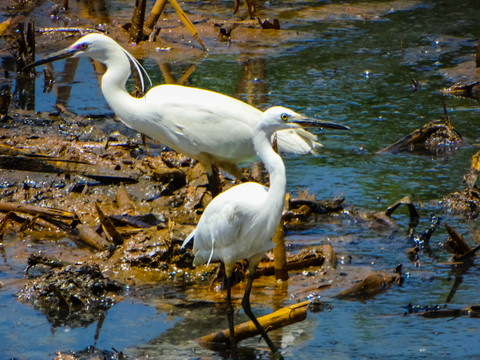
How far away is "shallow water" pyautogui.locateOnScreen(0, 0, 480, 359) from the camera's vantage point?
4.88m

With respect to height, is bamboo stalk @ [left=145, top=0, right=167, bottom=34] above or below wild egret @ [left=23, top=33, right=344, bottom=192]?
above

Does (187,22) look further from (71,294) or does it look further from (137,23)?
(71,294)

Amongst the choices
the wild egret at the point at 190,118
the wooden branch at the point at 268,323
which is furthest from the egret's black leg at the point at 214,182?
the wooden branch at the point at 268,323

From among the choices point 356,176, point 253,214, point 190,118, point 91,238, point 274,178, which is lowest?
point 91,238

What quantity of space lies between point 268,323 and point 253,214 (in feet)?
2.25

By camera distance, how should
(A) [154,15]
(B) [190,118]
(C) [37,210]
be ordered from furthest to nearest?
(A) [154,15], (B) [190,118], (C) [37,210]

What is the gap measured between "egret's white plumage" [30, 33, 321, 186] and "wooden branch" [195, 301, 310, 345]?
95.6 inches

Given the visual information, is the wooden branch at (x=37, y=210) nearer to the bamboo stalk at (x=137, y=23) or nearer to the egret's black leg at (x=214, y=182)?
the egret's black leg at (x=214, y=182)

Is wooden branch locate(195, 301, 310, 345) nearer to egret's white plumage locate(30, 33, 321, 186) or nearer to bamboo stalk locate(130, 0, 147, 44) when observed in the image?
egret's white plumage locate(30, 33, 321, 186)

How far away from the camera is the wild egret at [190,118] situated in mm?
7066

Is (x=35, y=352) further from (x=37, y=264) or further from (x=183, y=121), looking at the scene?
(x=183, y=121)

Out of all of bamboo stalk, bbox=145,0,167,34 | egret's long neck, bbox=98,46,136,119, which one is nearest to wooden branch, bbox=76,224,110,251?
egret's long neck, bbox=98,46,136,119

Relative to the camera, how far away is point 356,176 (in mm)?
8039

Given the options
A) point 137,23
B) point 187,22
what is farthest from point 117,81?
point 137,23
